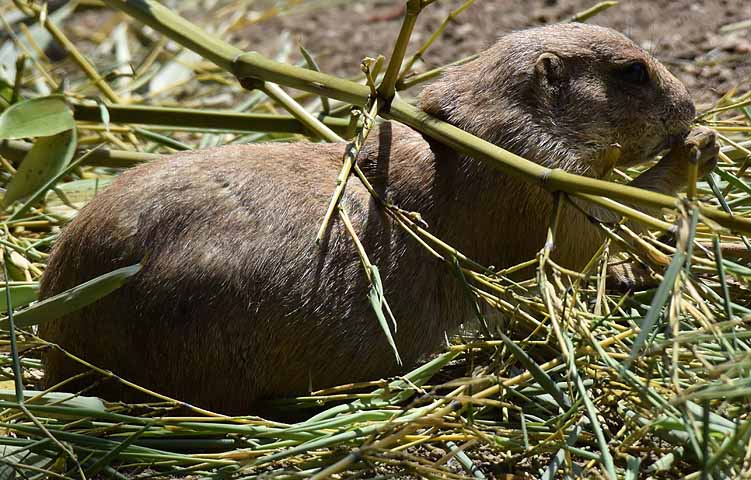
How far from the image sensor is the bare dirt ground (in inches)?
270

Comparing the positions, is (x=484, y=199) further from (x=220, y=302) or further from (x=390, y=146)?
(x=220, y=302)

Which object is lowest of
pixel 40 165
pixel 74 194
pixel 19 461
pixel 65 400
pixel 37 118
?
pixel 19 461

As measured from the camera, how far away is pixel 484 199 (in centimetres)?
456

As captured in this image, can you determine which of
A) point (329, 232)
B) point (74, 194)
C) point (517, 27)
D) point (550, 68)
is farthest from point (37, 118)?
point (517, 27)

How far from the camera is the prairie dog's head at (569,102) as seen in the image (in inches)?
181

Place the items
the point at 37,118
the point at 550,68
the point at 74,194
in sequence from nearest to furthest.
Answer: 1. the point at 550,68
2. the point at 37,118
3. the point at 74,194

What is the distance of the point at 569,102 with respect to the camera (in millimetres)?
4691

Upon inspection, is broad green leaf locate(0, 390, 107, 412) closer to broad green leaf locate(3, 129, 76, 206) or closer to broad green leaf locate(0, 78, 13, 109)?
broad green leaf locate(3, 129, 76, 206)

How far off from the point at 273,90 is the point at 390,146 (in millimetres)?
833

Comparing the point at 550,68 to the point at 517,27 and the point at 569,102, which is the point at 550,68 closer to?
the point at 569,102

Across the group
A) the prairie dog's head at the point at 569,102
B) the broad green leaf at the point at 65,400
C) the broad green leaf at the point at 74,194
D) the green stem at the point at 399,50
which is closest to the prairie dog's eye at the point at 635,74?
the prairie dog's head at the point at 569,102

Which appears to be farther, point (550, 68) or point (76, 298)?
point (550, 68)

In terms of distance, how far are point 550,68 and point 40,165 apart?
2.60 metres

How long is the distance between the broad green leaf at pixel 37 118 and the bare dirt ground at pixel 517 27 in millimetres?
2072
